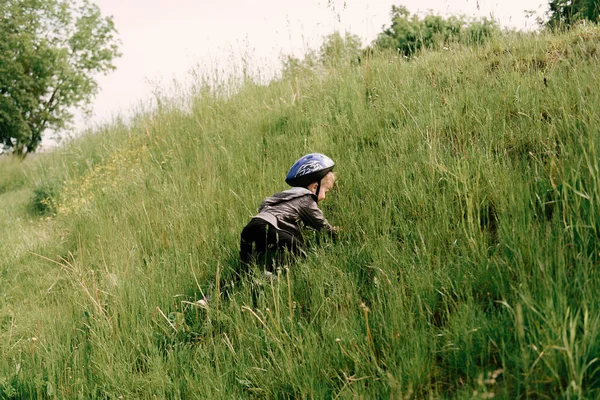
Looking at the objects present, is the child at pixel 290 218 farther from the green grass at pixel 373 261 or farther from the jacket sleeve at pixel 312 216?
the green grass at pixel 373 261

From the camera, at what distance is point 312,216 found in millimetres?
3938

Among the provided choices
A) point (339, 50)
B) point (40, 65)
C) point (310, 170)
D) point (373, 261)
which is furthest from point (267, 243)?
point (40, 65)

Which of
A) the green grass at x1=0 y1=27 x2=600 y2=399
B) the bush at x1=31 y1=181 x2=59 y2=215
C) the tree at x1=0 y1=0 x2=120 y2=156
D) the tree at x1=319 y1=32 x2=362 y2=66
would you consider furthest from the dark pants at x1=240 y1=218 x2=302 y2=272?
the tree at x1=0 y1=0 x2=120 y2=156

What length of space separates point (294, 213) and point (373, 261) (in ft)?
3.42

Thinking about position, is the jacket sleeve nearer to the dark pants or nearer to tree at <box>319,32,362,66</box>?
the dark pants

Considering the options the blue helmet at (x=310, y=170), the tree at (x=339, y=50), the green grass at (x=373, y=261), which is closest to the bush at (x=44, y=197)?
the green grass at (x=373, y=261)

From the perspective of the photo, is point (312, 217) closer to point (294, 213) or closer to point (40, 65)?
point (294, 213)

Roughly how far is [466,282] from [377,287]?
0.56 meters

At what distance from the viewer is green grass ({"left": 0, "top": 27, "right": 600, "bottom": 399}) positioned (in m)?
2.17

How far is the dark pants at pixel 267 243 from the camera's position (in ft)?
12.3

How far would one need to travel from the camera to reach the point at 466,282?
2529 mm

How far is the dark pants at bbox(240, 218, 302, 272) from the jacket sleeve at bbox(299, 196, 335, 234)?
23cm

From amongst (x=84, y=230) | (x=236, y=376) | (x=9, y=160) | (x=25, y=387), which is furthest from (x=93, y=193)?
(x=9, y=160)

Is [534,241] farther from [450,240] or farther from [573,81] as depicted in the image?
[573,81]
